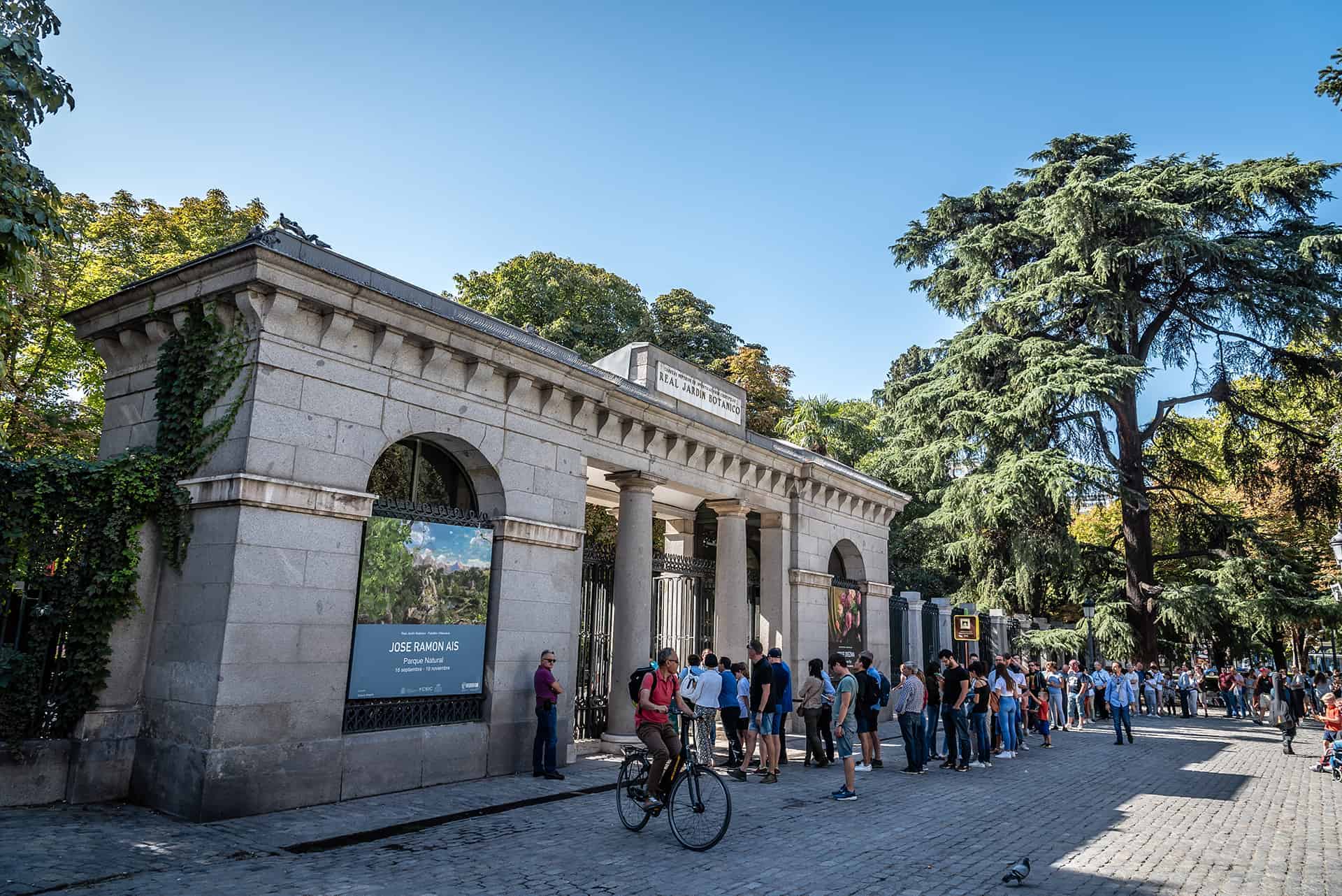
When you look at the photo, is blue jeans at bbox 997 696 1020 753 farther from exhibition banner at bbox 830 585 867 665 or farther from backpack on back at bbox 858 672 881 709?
exhibition banner at bbox 830 585 867 665

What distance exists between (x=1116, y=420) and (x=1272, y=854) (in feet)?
70.6

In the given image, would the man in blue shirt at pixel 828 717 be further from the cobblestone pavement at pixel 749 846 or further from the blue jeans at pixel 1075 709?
the blue jeans at pixel 1075 709

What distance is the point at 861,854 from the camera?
726 cm

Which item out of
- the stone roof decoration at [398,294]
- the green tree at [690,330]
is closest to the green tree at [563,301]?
the green tree at [690,330]

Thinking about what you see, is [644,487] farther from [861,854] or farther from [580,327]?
[580,327]

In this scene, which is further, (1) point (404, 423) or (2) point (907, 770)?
(2) point (907, 770)

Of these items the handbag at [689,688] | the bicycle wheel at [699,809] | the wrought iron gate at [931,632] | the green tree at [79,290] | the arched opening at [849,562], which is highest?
the green tree at [79,290]

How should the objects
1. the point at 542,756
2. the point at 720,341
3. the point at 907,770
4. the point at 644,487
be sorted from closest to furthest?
the point at 542,756, the point at 907,770, the point at 644,487, the point at 720,341

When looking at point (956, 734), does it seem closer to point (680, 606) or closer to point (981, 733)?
point (981, 733)

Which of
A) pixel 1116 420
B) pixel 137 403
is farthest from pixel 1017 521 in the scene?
pixel 137 403

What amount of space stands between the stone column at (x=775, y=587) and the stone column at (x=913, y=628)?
603 centimetres

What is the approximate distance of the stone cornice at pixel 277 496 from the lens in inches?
336

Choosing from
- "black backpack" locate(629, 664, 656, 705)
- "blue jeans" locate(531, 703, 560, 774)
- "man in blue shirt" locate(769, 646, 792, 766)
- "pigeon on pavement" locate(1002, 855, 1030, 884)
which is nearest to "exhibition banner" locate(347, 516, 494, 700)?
"blue jeans" locate(531, 703, 560, 774)

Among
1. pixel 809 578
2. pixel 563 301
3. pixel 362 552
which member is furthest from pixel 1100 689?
pixel 563 301
